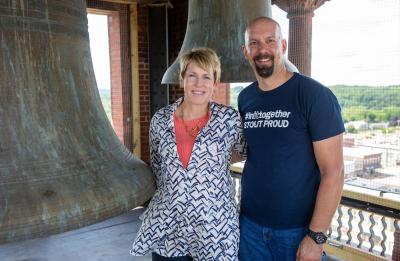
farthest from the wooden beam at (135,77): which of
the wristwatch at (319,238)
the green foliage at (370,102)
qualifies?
the wristwatch at (319,238)

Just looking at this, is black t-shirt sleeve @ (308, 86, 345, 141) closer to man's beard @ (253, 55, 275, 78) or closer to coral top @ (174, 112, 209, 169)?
man's beard @ (253, 55, 275, 78)

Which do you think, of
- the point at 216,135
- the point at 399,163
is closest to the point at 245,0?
the point at 216,135

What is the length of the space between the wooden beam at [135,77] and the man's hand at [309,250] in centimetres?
380

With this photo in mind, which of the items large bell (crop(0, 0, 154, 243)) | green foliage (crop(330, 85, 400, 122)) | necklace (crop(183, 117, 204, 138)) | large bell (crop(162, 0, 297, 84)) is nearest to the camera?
large bell (crop(0, 0, 154, 243))

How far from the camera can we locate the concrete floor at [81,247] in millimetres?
3881

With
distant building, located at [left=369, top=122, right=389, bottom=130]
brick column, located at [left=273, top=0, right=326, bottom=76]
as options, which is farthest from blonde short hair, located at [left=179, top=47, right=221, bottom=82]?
distant building, located at [left=369, top=122, right=389, bottom=130]

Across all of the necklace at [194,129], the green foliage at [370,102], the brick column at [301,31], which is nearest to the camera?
the necklace at [194,129]

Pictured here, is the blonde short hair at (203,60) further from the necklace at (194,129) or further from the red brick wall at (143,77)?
the red brick wall at (143,77)

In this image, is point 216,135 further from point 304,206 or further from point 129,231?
point 129,231

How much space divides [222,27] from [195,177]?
3.49 ft

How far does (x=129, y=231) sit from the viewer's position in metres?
4.56

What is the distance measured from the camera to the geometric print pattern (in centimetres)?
156

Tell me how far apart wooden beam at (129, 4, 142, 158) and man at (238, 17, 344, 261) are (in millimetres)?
3544

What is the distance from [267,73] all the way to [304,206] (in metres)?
0.52
